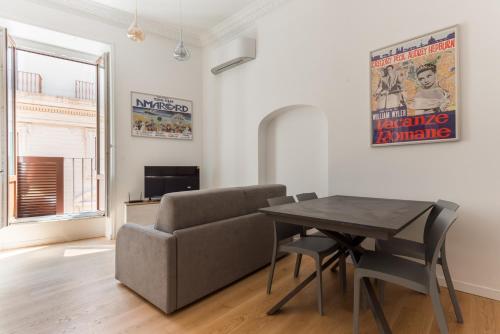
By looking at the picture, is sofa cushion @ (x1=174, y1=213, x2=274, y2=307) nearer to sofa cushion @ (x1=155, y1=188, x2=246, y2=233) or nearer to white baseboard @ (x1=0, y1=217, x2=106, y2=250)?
sofa cushion @ (x1=155, y1=188, x2=246, y2=233)

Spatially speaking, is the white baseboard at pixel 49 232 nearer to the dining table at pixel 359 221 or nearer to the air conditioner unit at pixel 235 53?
the air conditioner unit at pixel 235 53

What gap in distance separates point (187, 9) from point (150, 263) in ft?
12.5

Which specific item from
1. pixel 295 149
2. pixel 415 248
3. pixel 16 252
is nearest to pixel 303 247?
pixel 415 248

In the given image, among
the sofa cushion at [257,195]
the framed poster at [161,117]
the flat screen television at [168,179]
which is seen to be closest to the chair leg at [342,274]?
the sofa cushion at [257,195]

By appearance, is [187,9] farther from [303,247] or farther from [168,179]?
[303,247]

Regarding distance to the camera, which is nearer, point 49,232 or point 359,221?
point 359,221

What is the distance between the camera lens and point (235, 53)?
4133 mm

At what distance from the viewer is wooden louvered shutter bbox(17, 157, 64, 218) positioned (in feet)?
12.7

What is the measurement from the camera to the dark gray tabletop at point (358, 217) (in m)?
1.52

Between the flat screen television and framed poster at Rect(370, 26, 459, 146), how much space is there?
119 inches

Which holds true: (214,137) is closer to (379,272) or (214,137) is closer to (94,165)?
(94,165)

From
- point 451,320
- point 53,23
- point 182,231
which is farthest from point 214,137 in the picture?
point 451,320

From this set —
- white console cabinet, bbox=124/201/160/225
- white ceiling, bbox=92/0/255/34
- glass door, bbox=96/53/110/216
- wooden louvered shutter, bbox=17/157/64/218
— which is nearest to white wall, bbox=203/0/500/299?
white ceiling, bbox=92/0/255/34

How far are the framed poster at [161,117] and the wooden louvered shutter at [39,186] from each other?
4.31 feet
